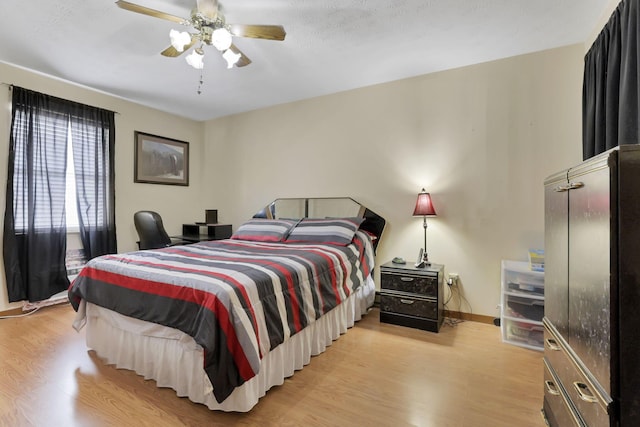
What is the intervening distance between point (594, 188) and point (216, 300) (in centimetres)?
166

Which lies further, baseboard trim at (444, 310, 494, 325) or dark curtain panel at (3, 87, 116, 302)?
dark curtain panel at (3, 87, 116, 302)

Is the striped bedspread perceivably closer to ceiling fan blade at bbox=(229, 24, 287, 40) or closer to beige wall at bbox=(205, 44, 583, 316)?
beige wall at bbox=(205, 44, 583, 316)

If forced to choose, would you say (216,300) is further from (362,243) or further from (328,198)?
(328,198)

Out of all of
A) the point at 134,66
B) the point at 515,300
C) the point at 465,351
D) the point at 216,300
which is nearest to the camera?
the point at 216,300

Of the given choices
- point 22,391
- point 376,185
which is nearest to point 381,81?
point 376,185

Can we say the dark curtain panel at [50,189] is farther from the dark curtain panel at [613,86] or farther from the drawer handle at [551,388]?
the dark curtain panel at [613,86]

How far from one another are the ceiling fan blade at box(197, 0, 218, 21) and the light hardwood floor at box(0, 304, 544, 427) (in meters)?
2.48

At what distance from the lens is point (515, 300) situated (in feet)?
8.28

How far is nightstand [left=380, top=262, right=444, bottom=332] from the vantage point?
272cm

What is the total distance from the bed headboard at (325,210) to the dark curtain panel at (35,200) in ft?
7.47

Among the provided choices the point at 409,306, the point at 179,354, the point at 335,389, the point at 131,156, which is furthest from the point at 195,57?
the point at 409,306

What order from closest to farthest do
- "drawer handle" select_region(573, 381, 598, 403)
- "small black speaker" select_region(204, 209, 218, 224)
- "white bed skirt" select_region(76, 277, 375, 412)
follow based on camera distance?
1. "drawer handle" select_region(573, 381, 598, 403)
2. "white bed skirt" select_region(76, 277, 375, 412)
3. "small black speaker" select_region(204, 209, 218, 224)

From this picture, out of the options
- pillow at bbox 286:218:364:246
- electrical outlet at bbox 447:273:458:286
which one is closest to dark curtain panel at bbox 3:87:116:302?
pillow at bbox 286:218:364:246

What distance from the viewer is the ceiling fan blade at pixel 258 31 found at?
2014 mm
